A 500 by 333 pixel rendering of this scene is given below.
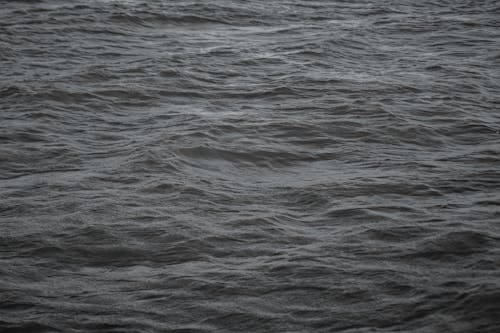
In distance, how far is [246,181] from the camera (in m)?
7.39

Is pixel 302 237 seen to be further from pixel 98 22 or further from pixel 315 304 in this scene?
pixel 98 22

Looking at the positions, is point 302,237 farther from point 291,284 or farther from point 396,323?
point 396,323

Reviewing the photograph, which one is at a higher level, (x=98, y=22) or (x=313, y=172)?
(x=98, y=22)

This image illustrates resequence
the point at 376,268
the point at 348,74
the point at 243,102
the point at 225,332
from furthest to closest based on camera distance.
Answer: 1. the point at 348,74
2. the point at 243,102
3. the point at 376,268
4. the point at 225,332

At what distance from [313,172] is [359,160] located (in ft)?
2.35

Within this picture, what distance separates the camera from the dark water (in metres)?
4.95

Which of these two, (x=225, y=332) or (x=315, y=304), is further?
(x=315, y=304)

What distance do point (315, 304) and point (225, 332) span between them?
75 centimetres

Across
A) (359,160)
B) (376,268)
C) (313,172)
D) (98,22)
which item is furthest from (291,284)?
(98,22)

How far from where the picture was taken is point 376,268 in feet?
17.8

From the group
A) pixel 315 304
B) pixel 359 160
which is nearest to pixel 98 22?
pixel 359 160

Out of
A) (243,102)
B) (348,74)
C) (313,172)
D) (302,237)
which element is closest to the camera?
(302,237)

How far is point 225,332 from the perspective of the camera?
4.62 m

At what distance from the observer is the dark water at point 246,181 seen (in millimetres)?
4949
